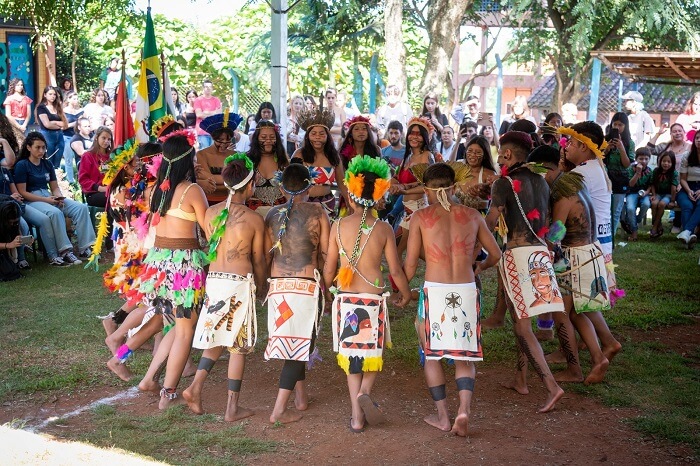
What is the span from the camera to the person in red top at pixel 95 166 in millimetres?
10672

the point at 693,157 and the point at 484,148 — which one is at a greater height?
the point at 484,148

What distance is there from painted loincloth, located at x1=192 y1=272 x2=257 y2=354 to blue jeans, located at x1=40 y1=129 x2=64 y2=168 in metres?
9.80

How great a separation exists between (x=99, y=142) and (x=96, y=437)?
632cm

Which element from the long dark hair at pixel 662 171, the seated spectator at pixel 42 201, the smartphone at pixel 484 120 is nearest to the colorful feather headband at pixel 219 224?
the seated spectator at pixel 42 201

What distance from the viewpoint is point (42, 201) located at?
10.7 meters

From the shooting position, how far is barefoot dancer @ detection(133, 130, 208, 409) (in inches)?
220

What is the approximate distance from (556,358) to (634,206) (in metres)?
7.71

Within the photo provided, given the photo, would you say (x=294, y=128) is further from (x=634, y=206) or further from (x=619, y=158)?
(x=634, y=206)

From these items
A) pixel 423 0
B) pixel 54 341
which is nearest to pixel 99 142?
pixel 54 341

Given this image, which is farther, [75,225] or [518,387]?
[75,225]

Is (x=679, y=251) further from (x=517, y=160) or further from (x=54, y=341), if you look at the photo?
(x=54, y=341)

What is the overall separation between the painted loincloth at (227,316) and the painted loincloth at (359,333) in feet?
1.99

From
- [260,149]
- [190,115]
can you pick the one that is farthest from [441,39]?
[260,149]

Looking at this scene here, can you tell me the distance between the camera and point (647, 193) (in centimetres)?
1396
